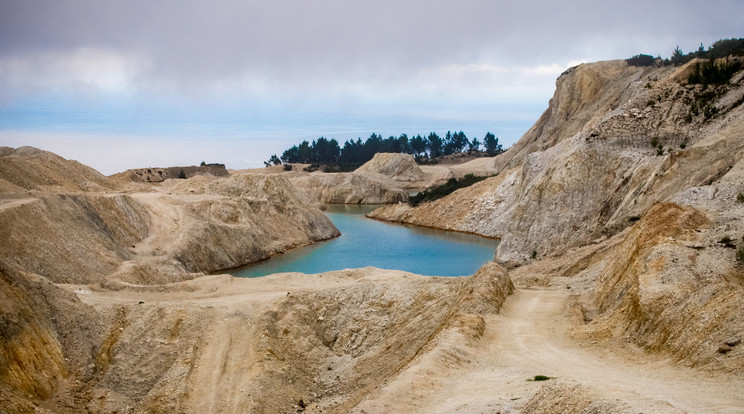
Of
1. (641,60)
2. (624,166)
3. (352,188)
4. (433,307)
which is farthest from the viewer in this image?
(352,188)

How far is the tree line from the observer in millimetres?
152375

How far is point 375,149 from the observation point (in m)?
157

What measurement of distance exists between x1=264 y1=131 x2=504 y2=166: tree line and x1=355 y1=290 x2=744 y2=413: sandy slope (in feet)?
423

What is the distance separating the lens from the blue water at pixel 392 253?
150 feet

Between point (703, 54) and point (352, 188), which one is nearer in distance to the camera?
point (703, 54)

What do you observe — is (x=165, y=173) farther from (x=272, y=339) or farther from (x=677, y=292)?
(x=677, y=292)

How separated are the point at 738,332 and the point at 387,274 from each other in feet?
63.8

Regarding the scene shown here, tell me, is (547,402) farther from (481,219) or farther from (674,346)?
(481,219)

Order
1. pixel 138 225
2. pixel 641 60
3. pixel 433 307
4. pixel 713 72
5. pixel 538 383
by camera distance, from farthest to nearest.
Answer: pixel 641 60
pixel 138 225
pixel 713 72
pixel 433 307
pixel 538 383

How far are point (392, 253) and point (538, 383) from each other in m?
37.2

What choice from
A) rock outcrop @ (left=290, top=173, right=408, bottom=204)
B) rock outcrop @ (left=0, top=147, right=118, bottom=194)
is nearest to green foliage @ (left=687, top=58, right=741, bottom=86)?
rock outcrop @ (left=0, top=147, right=118, bottom=194)

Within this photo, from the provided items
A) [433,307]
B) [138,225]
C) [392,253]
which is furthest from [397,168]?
[433,307]

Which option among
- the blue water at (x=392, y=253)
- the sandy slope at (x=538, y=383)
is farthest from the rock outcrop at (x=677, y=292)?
the blue water at (x=392, y=253)

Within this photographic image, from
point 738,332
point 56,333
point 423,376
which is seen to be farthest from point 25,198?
point 738,332
